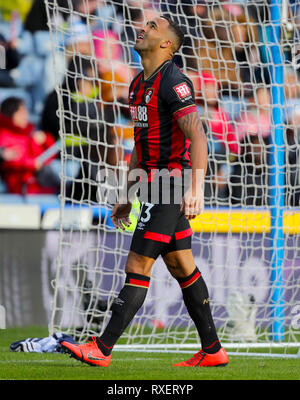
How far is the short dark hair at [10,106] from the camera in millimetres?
8820

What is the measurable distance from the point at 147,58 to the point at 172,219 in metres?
0.79

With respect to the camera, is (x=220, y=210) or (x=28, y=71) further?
(x=28, y=71)

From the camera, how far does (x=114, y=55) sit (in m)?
8.76

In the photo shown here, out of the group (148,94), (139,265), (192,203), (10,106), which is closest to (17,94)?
(10,106)

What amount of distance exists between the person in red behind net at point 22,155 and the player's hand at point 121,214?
14.1ft

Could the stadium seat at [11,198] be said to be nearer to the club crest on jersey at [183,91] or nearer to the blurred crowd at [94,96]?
the blurred crowd at [94,96]

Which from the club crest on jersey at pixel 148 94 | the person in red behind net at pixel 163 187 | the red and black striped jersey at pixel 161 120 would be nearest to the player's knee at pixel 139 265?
the person in red behind net at pixel 163 187

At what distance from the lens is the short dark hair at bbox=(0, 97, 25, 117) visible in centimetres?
882

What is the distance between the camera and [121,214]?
4.36m

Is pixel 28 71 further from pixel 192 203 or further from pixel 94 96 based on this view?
pixel 192 203

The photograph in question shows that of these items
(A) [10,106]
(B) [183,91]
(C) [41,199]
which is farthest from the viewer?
(A) [10,106]

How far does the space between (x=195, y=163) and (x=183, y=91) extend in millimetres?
354

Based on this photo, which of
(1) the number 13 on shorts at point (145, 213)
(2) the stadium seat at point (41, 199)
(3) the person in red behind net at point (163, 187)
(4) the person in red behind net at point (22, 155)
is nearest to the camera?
(3) the person in red behind net at point (163, 187)
